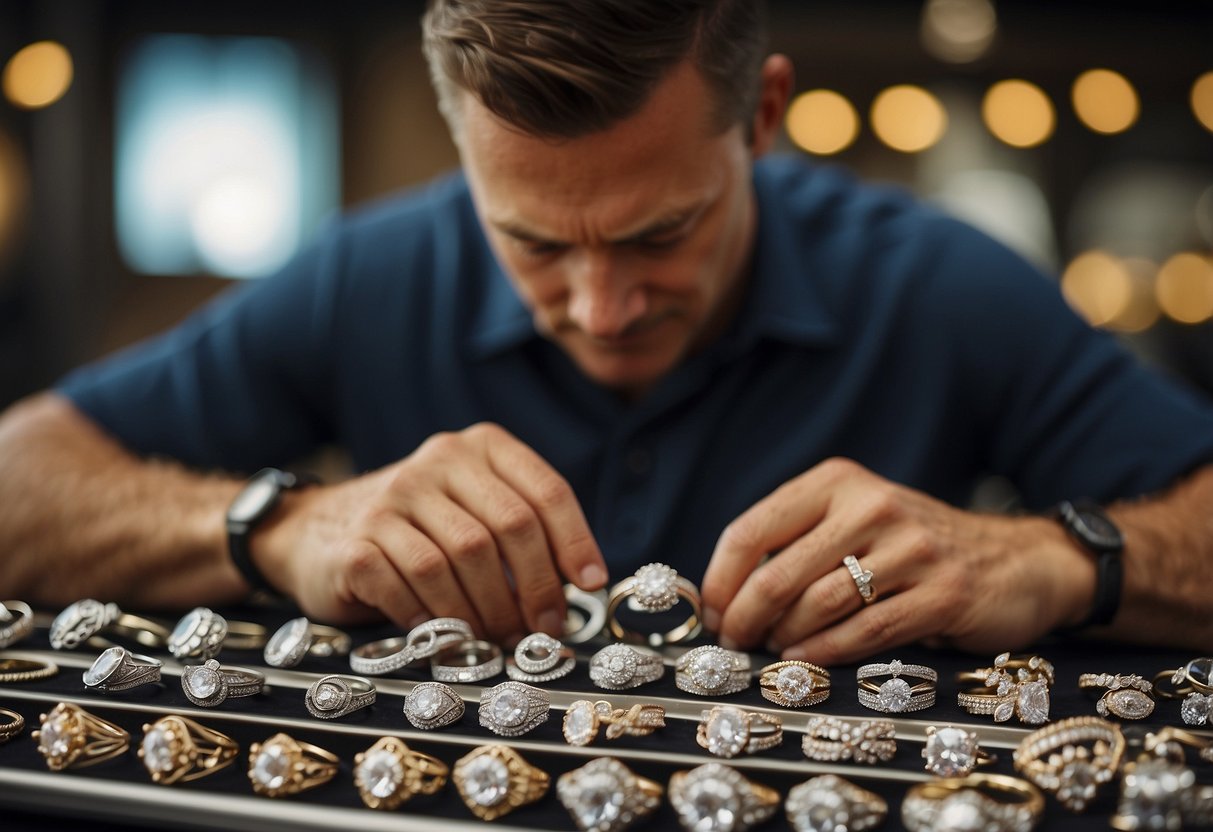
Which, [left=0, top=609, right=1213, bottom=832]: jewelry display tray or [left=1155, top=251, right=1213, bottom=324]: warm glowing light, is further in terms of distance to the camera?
[left=1155, top=251, right=1213, bottom=324]: warm glowing light

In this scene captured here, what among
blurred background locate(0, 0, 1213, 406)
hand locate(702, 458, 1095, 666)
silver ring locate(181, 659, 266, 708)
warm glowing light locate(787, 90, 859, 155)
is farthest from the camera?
warm glowing light locate(787, 90, 859, 155)

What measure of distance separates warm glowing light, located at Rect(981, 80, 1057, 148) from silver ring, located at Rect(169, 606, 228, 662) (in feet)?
15.3

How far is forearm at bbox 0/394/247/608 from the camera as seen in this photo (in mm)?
1208

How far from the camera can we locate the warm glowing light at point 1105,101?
15.5 ft

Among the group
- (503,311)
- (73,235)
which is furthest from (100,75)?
(503,311)

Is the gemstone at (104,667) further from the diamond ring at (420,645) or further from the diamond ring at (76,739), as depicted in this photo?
the diamond ring at (420,645)

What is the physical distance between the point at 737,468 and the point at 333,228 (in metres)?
0.83

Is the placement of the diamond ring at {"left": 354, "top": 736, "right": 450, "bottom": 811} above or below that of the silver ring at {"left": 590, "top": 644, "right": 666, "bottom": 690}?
above

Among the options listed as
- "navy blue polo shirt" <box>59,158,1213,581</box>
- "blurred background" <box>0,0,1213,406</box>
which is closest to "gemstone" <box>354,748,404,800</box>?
"navy blue polo shirt" <box>59,158,1213,581</box>

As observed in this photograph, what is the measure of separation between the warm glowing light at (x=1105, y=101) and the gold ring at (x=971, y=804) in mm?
4853

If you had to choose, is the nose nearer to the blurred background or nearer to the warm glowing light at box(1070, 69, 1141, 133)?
the blurred background

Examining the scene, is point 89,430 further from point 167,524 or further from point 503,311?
point 503,311

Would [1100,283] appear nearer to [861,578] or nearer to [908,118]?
A: [908,118]

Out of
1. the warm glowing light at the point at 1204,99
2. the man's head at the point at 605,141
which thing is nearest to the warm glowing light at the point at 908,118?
the warm glowing light at the point at 1204,99
